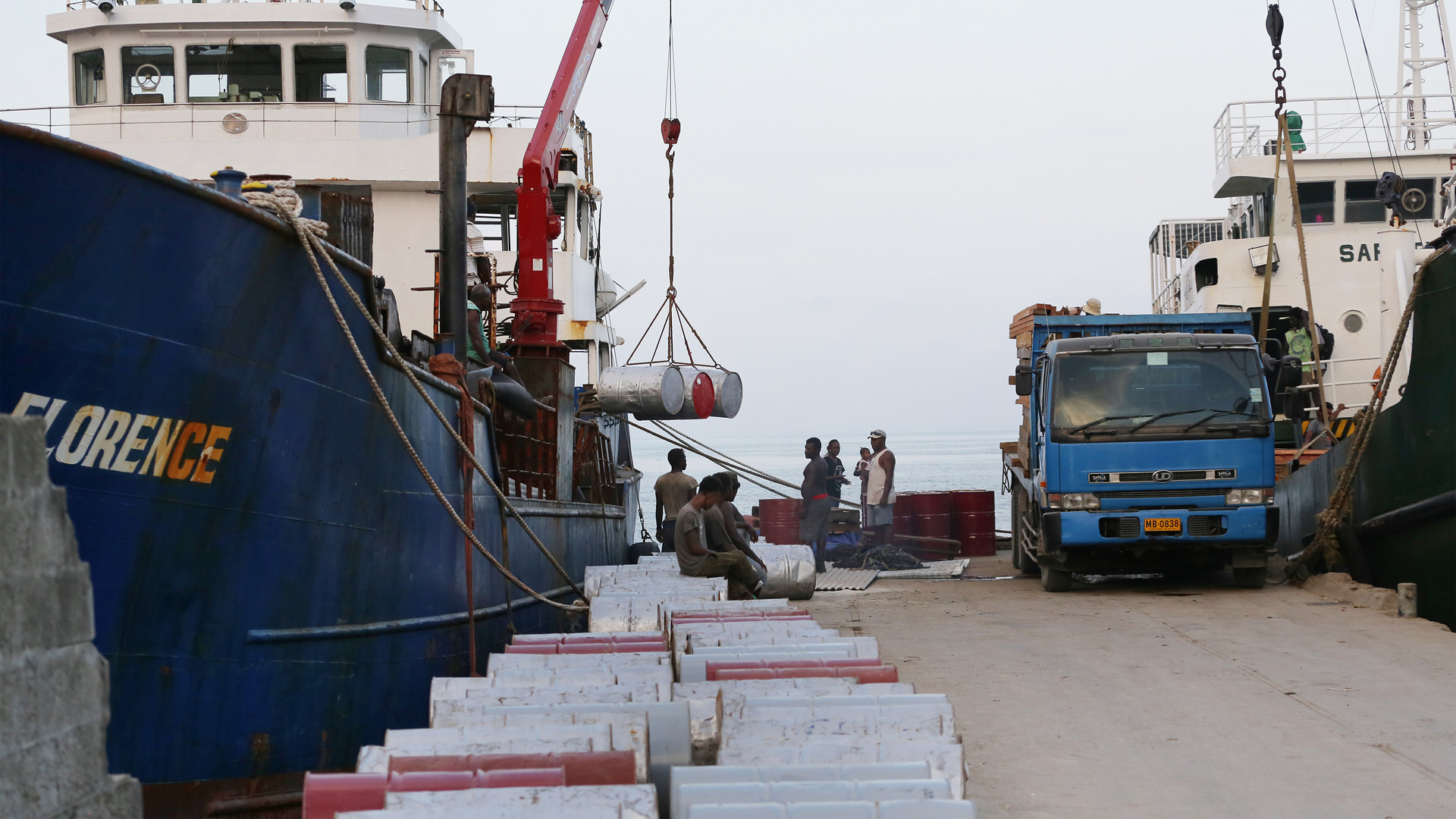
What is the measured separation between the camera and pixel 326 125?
1588cm

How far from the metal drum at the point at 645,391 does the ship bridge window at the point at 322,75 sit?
5.51m

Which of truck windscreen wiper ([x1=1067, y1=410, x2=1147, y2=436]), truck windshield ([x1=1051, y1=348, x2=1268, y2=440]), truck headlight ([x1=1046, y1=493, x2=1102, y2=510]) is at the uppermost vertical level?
truck windshield ([x1=1051, y1=348, x2=1268, y2=440])

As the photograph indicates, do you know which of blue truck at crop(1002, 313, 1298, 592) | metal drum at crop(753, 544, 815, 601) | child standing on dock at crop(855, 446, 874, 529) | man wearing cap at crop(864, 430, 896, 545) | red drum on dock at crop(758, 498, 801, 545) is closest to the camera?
blue truck at crop(1002, 313, 1298, 592)

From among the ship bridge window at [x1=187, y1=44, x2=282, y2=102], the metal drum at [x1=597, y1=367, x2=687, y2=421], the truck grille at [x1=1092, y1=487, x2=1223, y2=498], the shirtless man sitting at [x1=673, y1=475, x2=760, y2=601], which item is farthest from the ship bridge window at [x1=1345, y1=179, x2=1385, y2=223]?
the ship bridge window at [x1=187, y1=44, x2=282, y2=102]

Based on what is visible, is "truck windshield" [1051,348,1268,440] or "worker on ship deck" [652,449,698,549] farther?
"worker on ship deck" [652,449,698,549]

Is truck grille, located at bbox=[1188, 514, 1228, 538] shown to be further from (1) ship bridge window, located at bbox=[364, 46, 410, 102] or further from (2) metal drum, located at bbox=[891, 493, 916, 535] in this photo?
(1) ship bridge window, located at bbox=[364, 46, 410, 102]

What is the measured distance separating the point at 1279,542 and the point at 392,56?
11.6m

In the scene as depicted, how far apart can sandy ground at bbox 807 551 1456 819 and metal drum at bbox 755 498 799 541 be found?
27.3ft

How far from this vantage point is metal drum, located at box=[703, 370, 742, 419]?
13.9 meters

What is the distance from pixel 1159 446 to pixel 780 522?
31.8ft

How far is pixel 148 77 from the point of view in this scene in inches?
626

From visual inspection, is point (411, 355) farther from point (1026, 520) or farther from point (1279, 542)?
point (1279, 542)

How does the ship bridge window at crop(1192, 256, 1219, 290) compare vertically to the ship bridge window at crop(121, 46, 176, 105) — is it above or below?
below

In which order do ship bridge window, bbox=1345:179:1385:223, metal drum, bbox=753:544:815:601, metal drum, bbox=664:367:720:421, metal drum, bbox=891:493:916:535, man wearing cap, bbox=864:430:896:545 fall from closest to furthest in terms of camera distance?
metal drum, bbox=753:544:815:601 < metal drum, bbox=664:367:720:421 < man wearing cap, bbox=864:430:896:545 < metal drum, bbox=891:493:916:535 < ship bridge window, bbox=1345:179:1385:223
